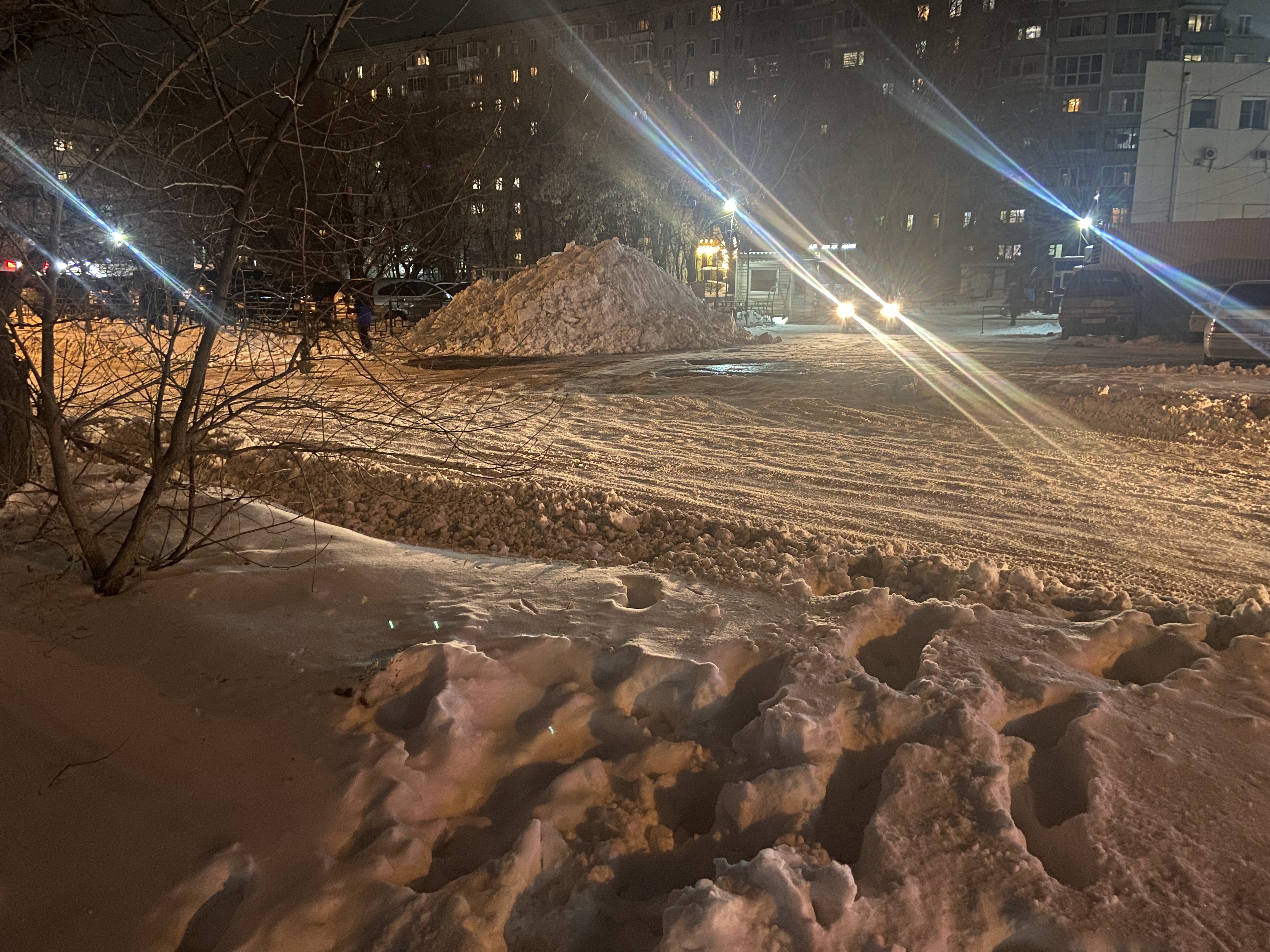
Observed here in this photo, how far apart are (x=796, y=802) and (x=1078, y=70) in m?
62.7

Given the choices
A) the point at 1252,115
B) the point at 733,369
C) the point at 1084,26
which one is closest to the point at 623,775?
the point at 733,369

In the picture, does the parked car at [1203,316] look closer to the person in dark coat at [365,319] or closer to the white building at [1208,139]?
the person in dark coat at [365,319]

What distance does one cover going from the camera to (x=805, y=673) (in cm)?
328

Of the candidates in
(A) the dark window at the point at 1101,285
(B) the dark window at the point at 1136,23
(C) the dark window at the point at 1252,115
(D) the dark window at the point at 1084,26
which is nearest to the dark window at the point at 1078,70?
(D) the dark window at the point at 1084,26

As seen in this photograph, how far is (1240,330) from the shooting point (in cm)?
1373

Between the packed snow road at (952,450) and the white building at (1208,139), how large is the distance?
26.2 m

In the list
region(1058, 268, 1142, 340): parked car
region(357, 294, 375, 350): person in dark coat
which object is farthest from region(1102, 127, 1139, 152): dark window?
region(357, 294, 375, 350): person in dark coat

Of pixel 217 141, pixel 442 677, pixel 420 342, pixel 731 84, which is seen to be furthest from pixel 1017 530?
pixel 731 84

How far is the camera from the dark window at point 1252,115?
34.8 m

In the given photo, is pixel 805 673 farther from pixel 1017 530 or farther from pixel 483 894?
pixel 1017 530

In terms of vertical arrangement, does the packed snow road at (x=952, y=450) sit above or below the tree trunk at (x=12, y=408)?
below

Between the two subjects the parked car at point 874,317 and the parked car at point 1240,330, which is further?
the parked car at point 874,317

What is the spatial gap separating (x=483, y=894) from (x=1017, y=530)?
471 centimetres

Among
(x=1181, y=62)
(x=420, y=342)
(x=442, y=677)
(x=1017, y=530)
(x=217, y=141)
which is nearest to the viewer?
(x=442, y=677)
